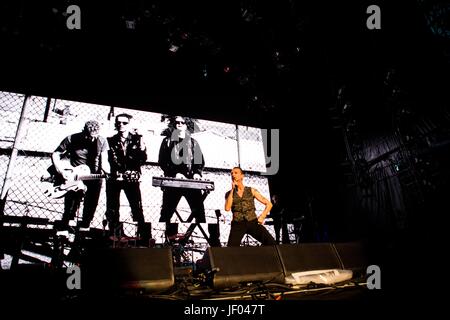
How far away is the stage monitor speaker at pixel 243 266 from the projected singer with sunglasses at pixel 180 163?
289 centimetres

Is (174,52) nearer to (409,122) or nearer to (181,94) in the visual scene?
(181,94)

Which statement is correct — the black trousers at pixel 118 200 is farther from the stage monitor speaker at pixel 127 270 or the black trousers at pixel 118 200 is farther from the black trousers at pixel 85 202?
the stage monitor speaker at pixel 127 270

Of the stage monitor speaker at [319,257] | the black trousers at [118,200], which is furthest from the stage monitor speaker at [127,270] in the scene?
the black trousers at [118,200]

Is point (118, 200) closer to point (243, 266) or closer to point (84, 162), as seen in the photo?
point (84, 162)

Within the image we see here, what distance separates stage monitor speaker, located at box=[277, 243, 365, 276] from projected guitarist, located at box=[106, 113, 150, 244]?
300cm

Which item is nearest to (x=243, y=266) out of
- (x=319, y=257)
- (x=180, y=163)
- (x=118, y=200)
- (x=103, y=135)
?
(x=319, y=257)

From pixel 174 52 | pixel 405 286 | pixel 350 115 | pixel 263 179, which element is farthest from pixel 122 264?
pixel 350 115

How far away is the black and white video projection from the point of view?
14.1 ft

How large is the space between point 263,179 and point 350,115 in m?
2.23

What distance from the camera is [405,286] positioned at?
1899 mm

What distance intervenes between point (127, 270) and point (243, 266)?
95 cm

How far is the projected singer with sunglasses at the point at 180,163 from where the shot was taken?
514 cm

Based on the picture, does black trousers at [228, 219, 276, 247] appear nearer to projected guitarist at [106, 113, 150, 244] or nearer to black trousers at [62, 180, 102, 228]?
projected guitarist at [106, 113, 150, 244]

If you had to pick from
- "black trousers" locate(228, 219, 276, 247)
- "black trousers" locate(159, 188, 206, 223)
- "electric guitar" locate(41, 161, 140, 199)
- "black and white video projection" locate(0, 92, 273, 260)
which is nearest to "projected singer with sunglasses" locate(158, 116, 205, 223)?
"black trousers" locate(159, 188, 206, 223)
